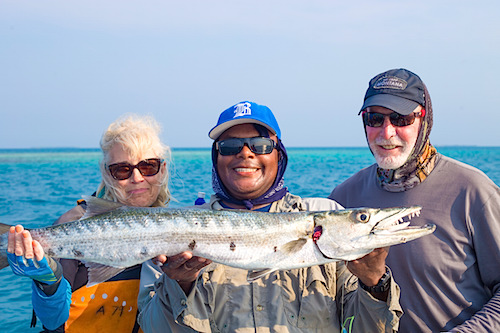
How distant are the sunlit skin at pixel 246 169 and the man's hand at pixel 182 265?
0.86m

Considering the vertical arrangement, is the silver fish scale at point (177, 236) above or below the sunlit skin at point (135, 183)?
below

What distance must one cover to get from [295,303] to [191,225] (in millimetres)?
1087

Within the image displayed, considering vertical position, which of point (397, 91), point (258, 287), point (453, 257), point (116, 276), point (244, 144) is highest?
point (397, 91)

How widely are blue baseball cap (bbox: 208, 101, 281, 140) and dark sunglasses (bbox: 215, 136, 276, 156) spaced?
0.51 feet

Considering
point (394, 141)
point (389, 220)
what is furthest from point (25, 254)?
point (394, 141)

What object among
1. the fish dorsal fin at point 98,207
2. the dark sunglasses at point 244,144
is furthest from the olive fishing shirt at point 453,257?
the fish dorsal fin at point 98,207

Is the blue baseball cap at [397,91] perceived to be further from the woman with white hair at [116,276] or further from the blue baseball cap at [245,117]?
the woman with white hair at [116,276]

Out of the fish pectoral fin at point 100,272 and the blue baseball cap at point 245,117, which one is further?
the blue baseball cap at point 245,117

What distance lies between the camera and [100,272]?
402cm

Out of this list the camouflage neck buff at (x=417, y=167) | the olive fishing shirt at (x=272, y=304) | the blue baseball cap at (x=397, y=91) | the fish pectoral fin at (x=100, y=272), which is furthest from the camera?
the camouflage neck buff at (x=417, y=167)

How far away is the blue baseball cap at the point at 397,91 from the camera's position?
15.8 feet

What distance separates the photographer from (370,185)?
531cm

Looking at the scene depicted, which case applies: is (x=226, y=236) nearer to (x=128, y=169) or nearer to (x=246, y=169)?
(x=246, y=169)

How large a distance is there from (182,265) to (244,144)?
126cm
